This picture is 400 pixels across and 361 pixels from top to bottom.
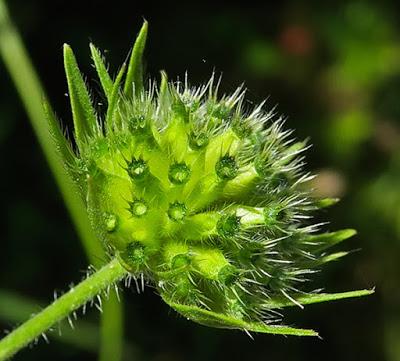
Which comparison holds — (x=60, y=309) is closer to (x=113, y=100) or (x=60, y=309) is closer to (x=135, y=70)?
(x=113, y=100)

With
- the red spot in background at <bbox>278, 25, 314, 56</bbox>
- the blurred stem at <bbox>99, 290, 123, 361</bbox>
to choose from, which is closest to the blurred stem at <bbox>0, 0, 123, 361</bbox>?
the blurred stem at <bbox>99, 290, 123, 361</bbox>

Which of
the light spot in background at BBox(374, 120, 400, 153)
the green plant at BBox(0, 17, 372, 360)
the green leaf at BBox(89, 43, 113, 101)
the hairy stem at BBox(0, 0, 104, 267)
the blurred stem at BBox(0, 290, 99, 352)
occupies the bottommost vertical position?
the green plant at BBox(0, 17, 372, 360)

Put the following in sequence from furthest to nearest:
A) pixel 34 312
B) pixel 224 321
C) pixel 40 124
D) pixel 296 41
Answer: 1. pixel 296 41
2. pixel 34 312
3. pixel 40 124
4. pixel 224 321

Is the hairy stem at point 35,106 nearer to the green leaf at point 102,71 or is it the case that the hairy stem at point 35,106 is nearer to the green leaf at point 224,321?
the green leaf at point 102,71

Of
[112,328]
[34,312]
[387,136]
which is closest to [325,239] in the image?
[112,328]

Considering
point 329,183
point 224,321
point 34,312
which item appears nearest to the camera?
point 224,321

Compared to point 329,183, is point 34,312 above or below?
below

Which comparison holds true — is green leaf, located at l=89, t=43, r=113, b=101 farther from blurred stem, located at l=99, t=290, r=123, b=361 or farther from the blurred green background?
the blurred green background
